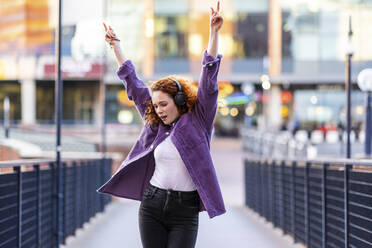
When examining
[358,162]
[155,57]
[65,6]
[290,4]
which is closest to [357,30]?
[290,4]

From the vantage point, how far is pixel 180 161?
333cm

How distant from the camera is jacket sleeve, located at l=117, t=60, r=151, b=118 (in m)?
3.57

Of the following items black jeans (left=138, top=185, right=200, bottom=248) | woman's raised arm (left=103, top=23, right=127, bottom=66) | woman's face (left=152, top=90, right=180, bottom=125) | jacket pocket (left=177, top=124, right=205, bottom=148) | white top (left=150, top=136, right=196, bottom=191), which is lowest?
black jeans (left=138, top=185, right=200, bottom=248)

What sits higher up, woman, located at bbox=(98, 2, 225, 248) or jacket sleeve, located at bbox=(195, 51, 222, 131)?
jacket sleeve, located at bbox=(195, 51, 222, 131)

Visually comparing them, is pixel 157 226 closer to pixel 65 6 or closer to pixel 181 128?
pixel 181 128

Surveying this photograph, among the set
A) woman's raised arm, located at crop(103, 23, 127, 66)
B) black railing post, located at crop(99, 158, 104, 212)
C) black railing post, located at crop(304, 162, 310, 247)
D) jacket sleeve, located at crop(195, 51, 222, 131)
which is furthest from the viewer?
black railing post, located at crop(99, 158, 104, 212)

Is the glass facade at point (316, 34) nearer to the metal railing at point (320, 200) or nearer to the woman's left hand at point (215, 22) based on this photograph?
the metal railing at point (320, 200)

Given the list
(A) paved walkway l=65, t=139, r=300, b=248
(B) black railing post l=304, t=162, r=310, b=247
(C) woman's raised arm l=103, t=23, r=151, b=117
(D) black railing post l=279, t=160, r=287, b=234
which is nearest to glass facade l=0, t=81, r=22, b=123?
(A) paved walkway l=65, t=139, r=300, b=248

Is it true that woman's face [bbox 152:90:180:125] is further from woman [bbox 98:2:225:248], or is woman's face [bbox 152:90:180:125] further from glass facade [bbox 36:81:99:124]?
glass facade [bbox 36:81:99:124]

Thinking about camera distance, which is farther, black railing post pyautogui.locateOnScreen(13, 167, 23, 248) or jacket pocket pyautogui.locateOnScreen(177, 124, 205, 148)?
black railing post pyautogui.locateOnScreen(13, 167, 23, 248)

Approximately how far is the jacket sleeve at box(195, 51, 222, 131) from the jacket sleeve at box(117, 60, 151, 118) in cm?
38

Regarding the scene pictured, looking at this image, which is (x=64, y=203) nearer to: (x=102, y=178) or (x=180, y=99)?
(x=102, y=178)

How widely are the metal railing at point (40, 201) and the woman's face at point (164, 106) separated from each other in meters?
1.81

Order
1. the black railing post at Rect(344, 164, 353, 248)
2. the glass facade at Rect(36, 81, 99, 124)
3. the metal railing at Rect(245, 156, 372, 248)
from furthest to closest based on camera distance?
the glass facade at Rect(36, 81, 99, 124) → the black railing post at Rect(344, 164, 353, 248) → the metal railing at Rect(245, 156, 372, 248)
